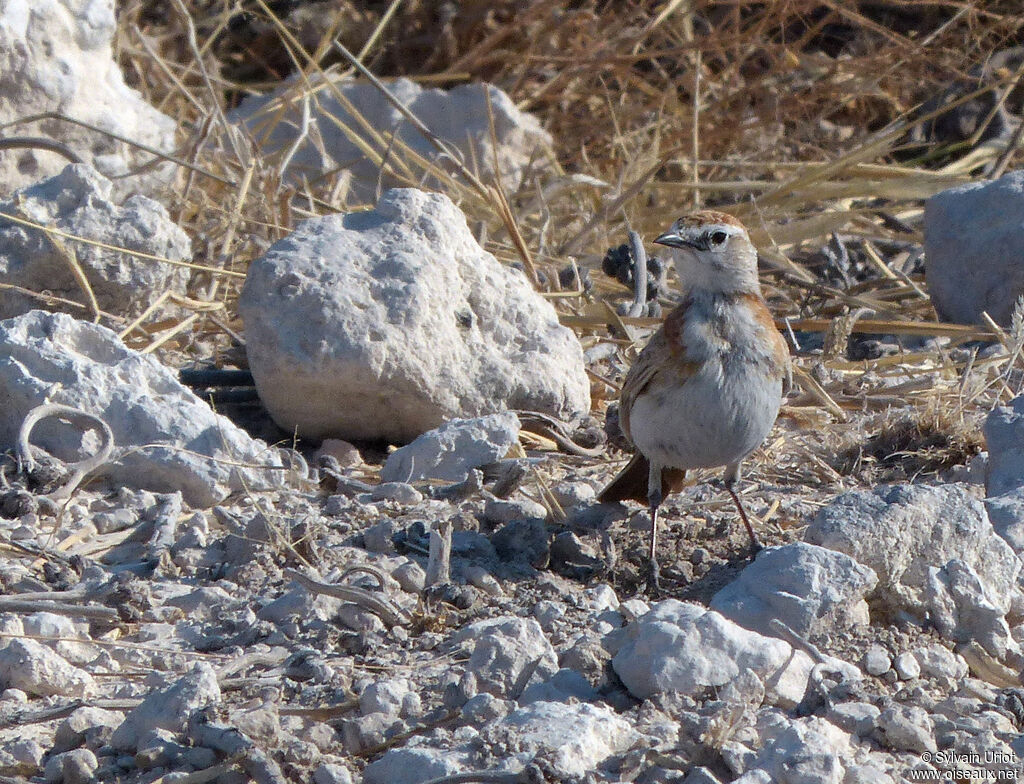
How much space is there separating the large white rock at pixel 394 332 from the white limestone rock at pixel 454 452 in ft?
1.13

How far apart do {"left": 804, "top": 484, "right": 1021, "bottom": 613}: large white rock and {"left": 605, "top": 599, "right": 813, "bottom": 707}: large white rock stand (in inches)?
20.9

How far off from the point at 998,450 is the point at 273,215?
11.2 feet

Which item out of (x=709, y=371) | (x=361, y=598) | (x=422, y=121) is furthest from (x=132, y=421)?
(x=422, y=121)

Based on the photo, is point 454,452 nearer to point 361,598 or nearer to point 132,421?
point 132,421

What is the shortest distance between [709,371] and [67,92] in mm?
3621

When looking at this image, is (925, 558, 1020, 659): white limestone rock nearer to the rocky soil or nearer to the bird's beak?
the rocky soil

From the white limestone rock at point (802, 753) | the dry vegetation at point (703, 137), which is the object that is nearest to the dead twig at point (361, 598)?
the white limestone rock at point (802, 753)

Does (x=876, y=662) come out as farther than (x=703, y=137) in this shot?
No

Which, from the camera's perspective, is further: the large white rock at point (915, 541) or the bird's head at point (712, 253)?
the bird's head at point (712, 253)

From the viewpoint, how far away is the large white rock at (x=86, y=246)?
203 inches

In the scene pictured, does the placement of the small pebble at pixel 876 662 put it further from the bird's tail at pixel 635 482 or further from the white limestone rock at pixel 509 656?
the bird's tail at pixel 635 482

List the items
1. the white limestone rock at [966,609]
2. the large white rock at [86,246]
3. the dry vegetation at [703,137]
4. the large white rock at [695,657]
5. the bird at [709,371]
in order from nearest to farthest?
the large white rock at [695,657] < the white limestone rock at [966,609] < the bird at [709,371] < the large white rock at [86,246] < the dry vegetation at [703,137]

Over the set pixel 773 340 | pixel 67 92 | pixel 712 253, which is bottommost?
pixel 773 340

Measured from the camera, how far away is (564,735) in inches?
104
